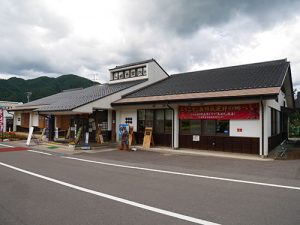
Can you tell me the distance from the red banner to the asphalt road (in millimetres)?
3325

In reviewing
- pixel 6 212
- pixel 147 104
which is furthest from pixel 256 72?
pixel 6 212

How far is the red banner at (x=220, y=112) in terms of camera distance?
11.5 metres

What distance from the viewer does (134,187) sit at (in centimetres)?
608

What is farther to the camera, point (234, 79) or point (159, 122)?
point (159, 122)

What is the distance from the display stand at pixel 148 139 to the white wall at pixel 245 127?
4.90 m

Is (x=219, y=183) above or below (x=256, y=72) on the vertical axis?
below

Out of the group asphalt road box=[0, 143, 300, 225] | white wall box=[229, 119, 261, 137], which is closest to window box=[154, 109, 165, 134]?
white wall box=[229, 119, 261, 137]

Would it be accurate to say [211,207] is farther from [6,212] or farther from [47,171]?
[47,171]

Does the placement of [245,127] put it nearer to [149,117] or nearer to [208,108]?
[208,108]

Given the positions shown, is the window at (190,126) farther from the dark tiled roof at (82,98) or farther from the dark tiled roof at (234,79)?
the dark tiled roof at (82,98)

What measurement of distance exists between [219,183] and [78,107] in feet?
34.6

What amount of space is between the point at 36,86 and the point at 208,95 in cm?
6637

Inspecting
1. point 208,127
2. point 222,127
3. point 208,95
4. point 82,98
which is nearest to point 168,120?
point 208,127

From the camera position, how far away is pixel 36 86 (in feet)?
224
